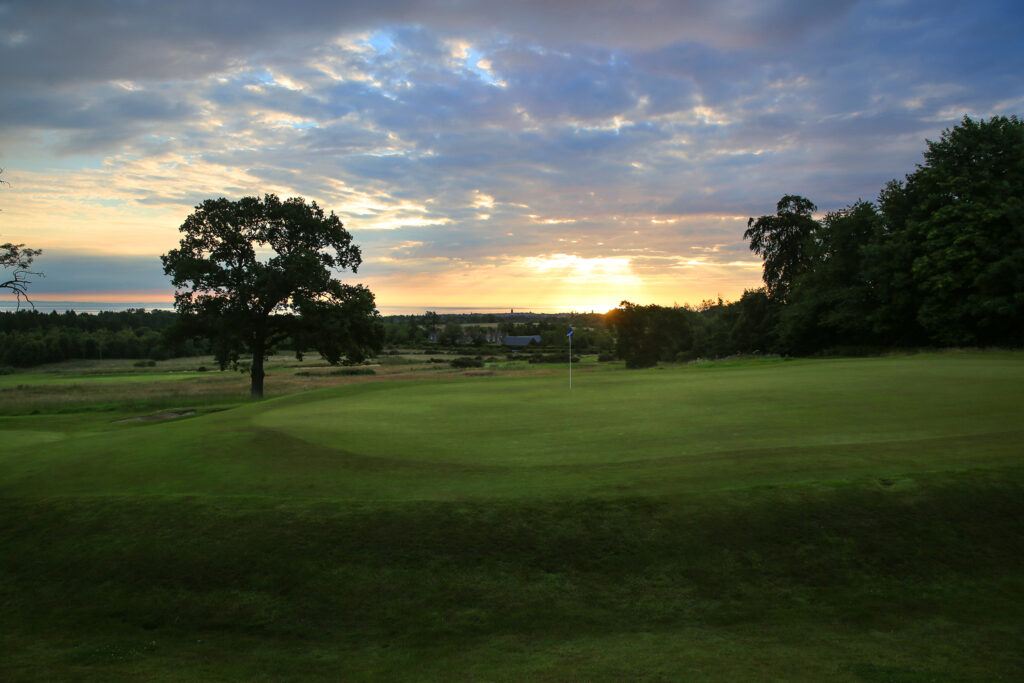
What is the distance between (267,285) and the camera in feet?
105

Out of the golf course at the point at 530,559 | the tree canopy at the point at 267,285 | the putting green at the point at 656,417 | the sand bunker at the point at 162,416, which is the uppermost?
the tree canopy at the point at 267,285

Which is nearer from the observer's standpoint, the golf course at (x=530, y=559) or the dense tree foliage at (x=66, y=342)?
the golf course at (x=530, y=559)

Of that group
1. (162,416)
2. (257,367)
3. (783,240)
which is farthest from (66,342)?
(783,240)

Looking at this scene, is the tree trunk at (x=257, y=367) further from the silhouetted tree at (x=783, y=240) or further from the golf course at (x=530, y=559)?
the silhouetted tree at (x=783, y=240)

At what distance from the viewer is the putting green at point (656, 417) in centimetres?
1043

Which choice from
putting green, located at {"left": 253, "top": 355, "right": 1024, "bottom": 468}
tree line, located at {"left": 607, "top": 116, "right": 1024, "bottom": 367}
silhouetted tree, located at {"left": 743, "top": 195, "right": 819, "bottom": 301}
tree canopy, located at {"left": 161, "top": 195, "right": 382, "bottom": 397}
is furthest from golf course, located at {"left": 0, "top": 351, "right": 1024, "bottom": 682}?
silhouetted tree, located at {"left": 743, "top": 195, "right": 819, "bottom": 301}

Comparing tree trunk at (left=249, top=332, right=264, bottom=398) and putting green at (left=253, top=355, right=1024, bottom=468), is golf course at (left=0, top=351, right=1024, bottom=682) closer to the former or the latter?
putting green at (left=253, top=355, right=1024, bottom=468)

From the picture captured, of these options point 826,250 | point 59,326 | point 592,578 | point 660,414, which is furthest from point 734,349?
point 59,326

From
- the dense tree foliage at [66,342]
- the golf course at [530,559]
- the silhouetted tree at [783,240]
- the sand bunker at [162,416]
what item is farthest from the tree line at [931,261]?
the dense tree foliage at [66,342]

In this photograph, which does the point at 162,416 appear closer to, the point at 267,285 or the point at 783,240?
the point at 267,285

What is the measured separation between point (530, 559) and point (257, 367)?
1298 inches

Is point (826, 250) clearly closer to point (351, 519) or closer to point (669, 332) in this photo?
point (669, 332)

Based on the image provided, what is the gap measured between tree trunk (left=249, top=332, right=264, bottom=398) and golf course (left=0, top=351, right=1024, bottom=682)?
23936 mm

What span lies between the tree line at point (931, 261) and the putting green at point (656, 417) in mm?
19429
